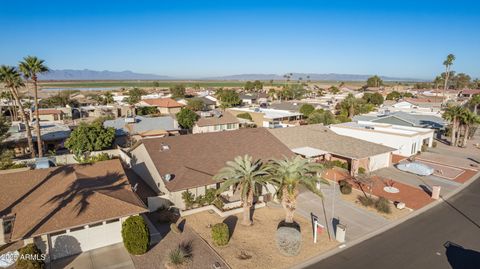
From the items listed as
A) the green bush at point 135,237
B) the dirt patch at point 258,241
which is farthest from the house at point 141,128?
the green bush at point 135,237

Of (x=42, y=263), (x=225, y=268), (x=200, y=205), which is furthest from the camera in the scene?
(x=200, y=205)

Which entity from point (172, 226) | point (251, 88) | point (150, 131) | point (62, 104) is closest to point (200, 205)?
point (172, 226)

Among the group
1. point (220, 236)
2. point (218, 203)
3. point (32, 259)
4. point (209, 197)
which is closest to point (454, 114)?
point (218, 203)

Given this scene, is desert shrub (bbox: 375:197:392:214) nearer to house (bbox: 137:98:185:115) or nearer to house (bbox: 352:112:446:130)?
house (bbox: 352:112:446:130)

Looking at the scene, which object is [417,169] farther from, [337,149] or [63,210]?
[63,210]

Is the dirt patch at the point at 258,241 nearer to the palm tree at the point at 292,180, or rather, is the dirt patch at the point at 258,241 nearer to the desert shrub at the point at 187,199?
the desert shrub at the point at 187,199

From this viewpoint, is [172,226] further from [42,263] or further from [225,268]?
[42,263]
